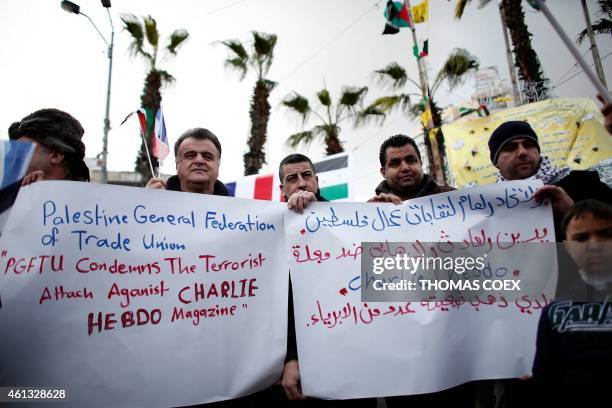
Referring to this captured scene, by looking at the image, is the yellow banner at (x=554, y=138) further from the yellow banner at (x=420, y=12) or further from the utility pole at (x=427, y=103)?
the yellow banner at (x=420, y=12)

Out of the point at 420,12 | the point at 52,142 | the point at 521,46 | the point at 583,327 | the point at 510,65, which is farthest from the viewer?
the point at 510,65

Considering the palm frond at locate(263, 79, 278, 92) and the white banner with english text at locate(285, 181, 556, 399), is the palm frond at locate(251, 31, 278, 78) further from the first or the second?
the white banner with english text at locate(285, 181, 556, 399)

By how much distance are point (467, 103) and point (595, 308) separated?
142ft

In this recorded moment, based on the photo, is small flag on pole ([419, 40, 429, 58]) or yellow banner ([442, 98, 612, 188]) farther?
small flag on pole ([419, 40, 429, 58])

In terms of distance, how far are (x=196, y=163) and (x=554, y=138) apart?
5865 mm

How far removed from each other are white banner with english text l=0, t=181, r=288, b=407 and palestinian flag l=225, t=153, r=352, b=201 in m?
3.77

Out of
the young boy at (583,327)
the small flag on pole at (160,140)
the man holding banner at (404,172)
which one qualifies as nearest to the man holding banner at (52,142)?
the small flag on pole at (160,140)

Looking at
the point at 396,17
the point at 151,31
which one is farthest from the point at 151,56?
the point at 396,17

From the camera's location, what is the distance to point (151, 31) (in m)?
11.8

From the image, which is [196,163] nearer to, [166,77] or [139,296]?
[139,296]

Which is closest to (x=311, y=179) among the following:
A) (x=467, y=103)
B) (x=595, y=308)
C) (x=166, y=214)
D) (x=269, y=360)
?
(x=166, y=214)

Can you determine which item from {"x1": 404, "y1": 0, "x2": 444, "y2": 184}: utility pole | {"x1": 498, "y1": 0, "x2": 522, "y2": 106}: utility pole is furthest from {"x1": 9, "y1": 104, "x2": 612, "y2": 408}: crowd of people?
{"x1": 498, "y1": 0, "x2": 522, "y2": 106}: utility pole

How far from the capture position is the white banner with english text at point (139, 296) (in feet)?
4.67

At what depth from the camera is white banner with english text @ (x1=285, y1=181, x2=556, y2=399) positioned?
5.19ft
